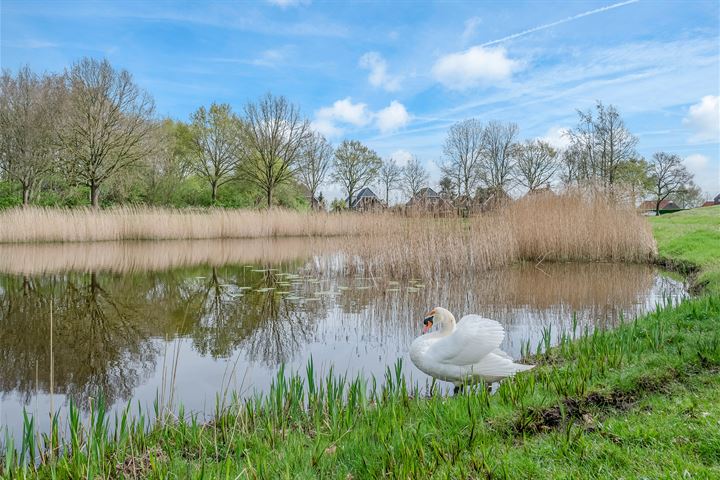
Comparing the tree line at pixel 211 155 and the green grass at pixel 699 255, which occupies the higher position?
the tree line at pixel 211 155

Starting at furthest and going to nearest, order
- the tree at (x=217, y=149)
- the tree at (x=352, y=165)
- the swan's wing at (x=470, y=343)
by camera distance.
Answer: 1. the tree at (x=352, y=165)
2. the tree at (x=217, y=149)
3. the swan's wing at (x=470, y=343)

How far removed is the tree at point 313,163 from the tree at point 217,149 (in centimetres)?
490

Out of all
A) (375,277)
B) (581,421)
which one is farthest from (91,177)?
(581,421)

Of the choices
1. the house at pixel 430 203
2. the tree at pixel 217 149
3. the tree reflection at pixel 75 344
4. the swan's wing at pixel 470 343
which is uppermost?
the tree at pixel 217 149

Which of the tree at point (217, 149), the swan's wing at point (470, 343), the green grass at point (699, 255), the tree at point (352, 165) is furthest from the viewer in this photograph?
the tree at point (352, 165)

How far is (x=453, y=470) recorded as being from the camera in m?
2.35

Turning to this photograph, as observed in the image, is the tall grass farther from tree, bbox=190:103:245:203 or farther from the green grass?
tree, bbox=190:103:245:203

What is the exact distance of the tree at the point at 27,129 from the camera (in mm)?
28125

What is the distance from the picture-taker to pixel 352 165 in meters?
44.5

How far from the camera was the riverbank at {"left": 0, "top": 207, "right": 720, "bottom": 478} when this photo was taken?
7.90ft

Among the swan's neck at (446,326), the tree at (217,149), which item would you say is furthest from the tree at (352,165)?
the swan's neck at (446,326)

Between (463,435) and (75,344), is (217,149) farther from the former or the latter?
(463,435)

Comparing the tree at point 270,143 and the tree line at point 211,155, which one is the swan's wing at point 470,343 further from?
the tree at point 270,143

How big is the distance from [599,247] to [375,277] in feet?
23.2
